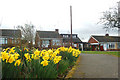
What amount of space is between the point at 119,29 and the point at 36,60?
763 inches

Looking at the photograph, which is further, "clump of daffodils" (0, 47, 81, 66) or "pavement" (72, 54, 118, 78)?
"pavement" (72, 54, 118, 78)

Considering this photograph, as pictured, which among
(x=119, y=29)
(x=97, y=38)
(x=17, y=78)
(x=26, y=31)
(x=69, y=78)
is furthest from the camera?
(x=97, y=38)

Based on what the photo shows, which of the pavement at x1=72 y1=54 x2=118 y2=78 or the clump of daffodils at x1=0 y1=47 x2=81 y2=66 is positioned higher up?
the clump of daffodils at x1=0 y1=47 x2=81 y2=66

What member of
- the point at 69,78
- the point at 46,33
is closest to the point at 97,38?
the point at 46,33

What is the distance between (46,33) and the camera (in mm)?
37656

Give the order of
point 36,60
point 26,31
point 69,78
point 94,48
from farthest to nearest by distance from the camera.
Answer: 1. point 94,48
2. point 26,31
3. point 69,78
4. point 36,60

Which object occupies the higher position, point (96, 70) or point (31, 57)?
point (31, 57)

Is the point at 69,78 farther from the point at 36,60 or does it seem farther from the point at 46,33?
the point at 46,33

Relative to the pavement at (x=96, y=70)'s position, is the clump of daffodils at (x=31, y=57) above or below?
above

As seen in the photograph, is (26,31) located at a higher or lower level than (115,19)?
lower

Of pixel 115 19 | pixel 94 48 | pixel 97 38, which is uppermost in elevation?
pixel 115 19

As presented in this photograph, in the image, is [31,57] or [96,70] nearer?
[31,57]

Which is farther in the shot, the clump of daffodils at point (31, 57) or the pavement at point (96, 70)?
the pavement at point (96, 70)

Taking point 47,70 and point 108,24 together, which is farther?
point 108,24
